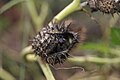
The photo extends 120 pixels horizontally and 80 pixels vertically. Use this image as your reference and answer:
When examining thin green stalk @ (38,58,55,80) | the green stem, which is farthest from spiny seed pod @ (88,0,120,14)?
thin green stalk @ (38,58,55,80)

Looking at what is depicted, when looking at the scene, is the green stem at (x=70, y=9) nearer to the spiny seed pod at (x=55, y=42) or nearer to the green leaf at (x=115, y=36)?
the spiny seed pod at (x=55, y=42)

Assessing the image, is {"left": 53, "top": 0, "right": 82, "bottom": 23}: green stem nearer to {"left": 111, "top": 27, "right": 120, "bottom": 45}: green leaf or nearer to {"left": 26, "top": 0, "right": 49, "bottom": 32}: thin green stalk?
{"left": 111, "top": 27, "right": 120, "bottom": 45}: green leaf

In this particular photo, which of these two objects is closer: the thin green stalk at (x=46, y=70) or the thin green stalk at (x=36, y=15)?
the thin green stalk at (x=46, y=70)

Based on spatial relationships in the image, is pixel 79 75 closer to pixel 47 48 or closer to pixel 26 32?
pixel 26 32

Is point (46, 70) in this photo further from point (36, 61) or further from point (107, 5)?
point (36, 61)

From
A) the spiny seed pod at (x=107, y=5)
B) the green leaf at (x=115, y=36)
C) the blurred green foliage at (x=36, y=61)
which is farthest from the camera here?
the blurred green foliage at (x=36, y=61)

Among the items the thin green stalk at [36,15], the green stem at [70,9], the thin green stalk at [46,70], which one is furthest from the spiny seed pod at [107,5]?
the thin green stalk at [36,15]
